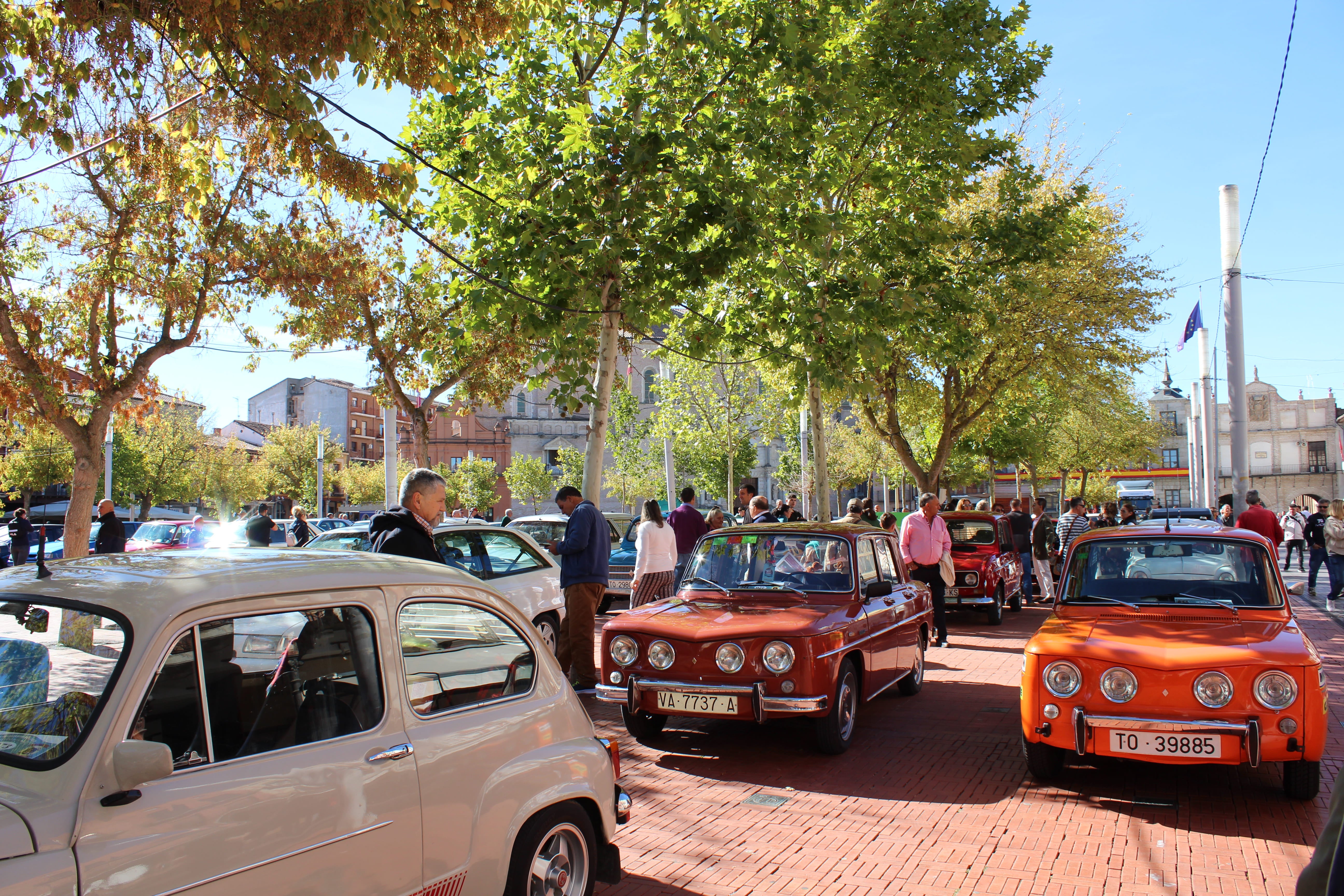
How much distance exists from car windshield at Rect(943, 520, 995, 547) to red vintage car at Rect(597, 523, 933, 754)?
699 centimetres

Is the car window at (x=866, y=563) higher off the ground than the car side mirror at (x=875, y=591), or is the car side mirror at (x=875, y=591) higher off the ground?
the car window at (x=866, y=563)

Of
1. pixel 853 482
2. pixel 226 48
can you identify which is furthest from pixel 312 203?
pixel 853 482

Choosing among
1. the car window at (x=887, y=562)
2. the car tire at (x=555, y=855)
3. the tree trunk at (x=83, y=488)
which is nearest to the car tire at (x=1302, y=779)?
the car window at (x=887, y=562)

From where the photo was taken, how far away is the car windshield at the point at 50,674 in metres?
2.50

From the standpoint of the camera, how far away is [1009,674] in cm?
1013

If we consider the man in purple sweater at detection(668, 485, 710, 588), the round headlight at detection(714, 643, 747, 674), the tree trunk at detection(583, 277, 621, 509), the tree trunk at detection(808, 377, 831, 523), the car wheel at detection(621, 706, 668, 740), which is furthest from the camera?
the tree trunk at detection(808, 377, 831, 523)

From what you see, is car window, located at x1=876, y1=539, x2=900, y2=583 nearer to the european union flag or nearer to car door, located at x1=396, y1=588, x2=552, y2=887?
car door, located at x1=396, y1=588, x2=552, y2=887

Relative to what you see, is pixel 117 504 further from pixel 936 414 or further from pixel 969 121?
pixel 969 121

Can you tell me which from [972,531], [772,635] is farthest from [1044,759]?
[972,531]

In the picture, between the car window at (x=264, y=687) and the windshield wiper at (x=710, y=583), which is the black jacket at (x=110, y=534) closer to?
the windshield wiper at (x=710, y=583)

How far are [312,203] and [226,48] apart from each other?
20.1 feet

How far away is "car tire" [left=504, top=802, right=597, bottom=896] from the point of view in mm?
3494

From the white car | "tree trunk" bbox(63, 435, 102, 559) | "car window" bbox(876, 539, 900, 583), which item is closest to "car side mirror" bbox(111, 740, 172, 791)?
"car window" bbox(876, 539, 900, 583)

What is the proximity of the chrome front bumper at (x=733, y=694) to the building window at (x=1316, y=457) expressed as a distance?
3796 inches
